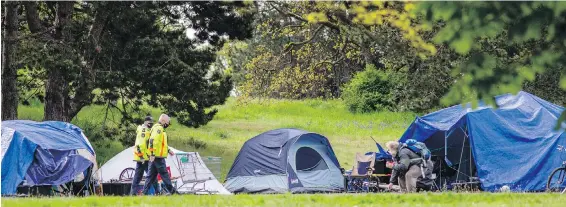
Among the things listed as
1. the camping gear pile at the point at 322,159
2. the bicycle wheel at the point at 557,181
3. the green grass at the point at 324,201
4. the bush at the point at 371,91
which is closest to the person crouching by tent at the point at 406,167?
the camping gear pile at the point at 322,159

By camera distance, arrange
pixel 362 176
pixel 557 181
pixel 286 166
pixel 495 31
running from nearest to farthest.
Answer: pixel 495 31 < pixel 557 181 < pixel 362 176 < pixel 286 166

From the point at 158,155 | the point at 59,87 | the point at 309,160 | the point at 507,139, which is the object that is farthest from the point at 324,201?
the point at 59,87

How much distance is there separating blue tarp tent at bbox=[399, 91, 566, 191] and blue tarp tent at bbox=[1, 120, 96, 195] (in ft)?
23.2

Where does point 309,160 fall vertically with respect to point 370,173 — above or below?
above

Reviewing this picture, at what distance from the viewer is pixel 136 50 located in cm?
2025

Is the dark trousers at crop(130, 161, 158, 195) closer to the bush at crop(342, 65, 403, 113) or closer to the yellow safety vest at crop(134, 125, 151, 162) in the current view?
the yellow safety vest at crop(134, 125, 151, 162)

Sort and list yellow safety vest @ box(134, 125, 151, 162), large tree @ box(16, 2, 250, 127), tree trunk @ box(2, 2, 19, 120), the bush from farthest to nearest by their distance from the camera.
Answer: the bush < large tree @ box(16, 2, 250, 127) < tree trunk @ box(2, 2, 19, 120) < yellow safety vest @ box(134, 125, 151, 162)

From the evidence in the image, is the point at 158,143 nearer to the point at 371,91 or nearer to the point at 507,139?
the point at 507,139

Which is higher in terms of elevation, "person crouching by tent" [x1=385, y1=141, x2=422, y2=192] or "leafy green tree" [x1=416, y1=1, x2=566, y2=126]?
"leafy green tree" [x1=416, y1=1, x2=566, y2=126]

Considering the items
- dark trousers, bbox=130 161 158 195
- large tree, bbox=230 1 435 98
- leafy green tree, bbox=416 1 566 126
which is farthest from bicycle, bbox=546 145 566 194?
leafy green tree, bbox=416 1 566 126

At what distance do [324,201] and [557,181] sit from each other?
5.97m

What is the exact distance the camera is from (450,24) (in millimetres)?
4668

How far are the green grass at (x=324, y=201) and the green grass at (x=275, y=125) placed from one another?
924 centimetres

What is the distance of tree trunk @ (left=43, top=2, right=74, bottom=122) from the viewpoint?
20.1m
